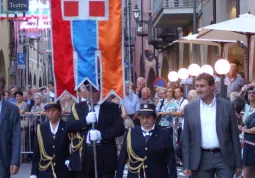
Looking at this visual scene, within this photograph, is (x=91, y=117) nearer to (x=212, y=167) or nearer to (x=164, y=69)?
(x=212, y=167)

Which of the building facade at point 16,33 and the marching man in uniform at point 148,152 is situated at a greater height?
the building facade at point 16,33

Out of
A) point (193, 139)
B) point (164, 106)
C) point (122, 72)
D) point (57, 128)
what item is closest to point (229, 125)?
point (193, 139)

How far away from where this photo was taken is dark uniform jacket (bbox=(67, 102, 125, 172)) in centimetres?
984

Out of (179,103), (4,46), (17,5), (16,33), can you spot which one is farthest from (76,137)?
(16,33)

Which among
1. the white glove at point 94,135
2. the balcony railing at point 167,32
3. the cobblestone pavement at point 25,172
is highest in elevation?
the balcony railing at point 167,32

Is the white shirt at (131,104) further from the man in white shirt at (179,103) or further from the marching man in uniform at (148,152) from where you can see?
the marching man in uniform at (148,152)

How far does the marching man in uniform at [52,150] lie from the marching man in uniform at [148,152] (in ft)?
4.13

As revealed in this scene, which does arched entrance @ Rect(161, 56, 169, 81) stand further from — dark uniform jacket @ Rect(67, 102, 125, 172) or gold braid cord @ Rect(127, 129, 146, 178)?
gold braid cord @ Rect(127, 129, 146, 178)

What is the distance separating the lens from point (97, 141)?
984 cm

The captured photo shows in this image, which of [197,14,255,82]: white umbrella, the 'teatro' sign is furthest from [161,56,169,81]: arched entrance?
[197,14,255,82]: white umbrella

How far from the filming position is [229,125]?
30.4 ft

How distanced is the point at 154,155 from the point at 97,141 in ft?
3.57

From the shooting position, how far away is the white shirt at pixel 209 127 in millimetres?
9234

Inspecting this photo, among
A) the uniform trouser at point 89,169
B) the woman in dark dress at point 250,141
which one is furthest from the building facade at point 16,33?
the uniform trouser at point 89,169
